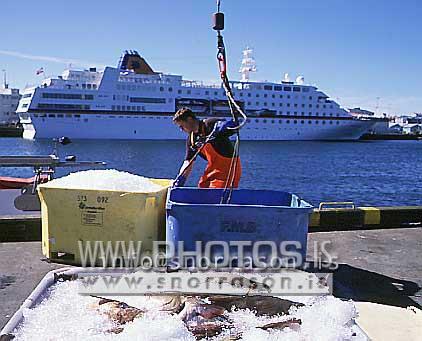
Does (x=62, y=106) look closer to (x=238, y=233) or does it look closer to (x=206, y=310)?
(x=238, y=233)

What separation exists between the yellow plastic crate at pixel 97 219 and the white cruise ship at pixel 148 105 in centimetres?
5772

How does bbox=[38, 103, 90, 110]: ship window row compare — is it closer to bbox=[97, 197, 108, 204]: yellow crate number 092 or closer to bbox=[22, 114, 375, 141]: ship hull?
bbox=[22, 114, 375, 141]: ship hull

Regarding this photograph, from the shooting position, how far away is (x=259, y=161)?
40.7 metres

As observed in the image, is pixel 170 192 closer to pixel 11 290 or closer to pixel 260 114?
pixel 11 290

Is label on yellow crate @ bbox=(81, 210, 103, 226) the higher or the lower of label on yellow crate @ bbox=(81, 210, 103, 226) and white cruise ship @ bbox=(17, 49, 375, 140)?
the lower

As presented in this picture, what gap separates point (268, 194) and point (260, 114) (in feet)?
210

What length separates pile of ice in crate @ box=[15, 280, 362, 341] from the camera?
2.58 m

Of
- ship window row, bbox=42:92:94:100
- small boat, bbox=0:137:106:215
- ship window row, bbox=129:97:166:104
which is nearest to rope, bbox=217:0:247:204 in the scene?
small boat, bbox=0:137:106:215

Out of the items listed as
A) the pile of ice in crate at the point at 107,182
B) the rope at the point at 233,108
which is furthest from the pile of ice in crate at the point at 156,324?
the rope at the point at 233,108

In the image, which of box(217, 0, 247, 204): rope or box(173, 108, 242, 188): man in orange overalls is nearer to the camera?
box(217, 0, 247, 204): rope

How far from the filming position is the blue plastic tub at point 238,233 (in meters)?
3.41

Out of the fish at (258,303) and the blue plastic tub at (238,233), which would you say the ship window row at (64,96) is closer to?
the blue plastic tub at (238,233)

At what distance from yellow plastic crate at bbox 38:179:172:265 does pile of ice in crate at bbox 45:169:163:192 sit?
0.23ft

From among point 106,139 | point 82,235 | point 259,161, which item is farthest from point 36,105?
point 82,235
